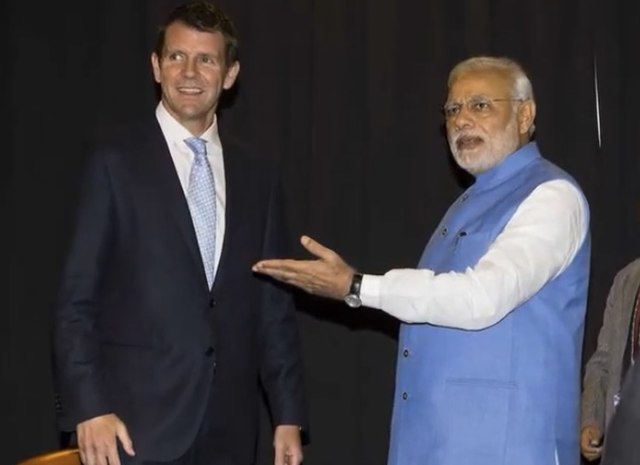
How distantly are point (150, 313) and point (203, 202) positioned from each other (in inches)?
11.9

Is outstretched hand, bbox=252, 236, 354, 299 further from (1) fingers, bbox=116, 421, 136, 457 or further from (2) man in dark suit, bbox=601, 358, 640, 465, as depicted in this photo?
(2) man in dark suit, bbox=601, 358, 640, 465

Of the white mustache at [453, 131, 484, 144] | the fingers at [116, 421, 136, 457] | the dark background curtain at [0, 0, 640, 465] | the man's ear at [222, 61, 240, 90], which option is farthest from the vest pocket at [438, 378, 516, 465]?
the dark background curtain at [0, 0, 640, 465]

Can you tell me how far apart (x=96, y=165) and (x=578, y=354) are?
3.86ft

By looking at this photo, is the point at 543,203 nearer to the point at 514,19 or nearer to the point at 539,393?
the point at 539,393

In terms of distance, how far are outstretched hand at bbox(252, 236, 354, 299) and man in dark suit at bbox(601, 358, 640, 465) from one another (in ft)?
4.52

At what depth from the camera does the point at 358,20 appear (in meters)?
3.86

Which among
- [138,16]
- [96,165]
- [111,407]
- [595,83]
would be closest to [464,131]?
[96,165]

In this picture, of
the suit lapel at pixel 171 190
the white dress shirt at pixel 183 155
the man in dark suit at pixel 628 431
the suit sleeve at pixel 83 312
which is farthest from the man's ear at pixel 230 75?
the man in dark suit at pixel 628 431

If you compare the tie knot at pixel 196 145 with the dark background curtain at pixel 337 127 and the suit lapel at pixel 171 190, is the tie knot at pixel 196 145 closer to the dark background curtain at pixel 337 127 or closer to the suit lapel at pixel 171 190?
the suit lapel at pixel 171 190

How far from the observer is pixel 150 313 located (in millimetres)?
2398

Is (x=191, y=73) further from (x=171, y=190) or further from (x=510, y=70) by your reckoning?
(x=510, y=70)

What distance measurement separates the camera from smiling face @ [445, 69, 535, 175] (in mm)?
2490

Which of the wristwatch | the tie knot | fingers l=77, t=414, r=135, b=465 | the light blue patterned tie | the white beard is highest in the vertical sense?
the white beard

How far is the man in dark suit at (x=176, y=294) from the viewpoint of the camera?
2340 millimetres
